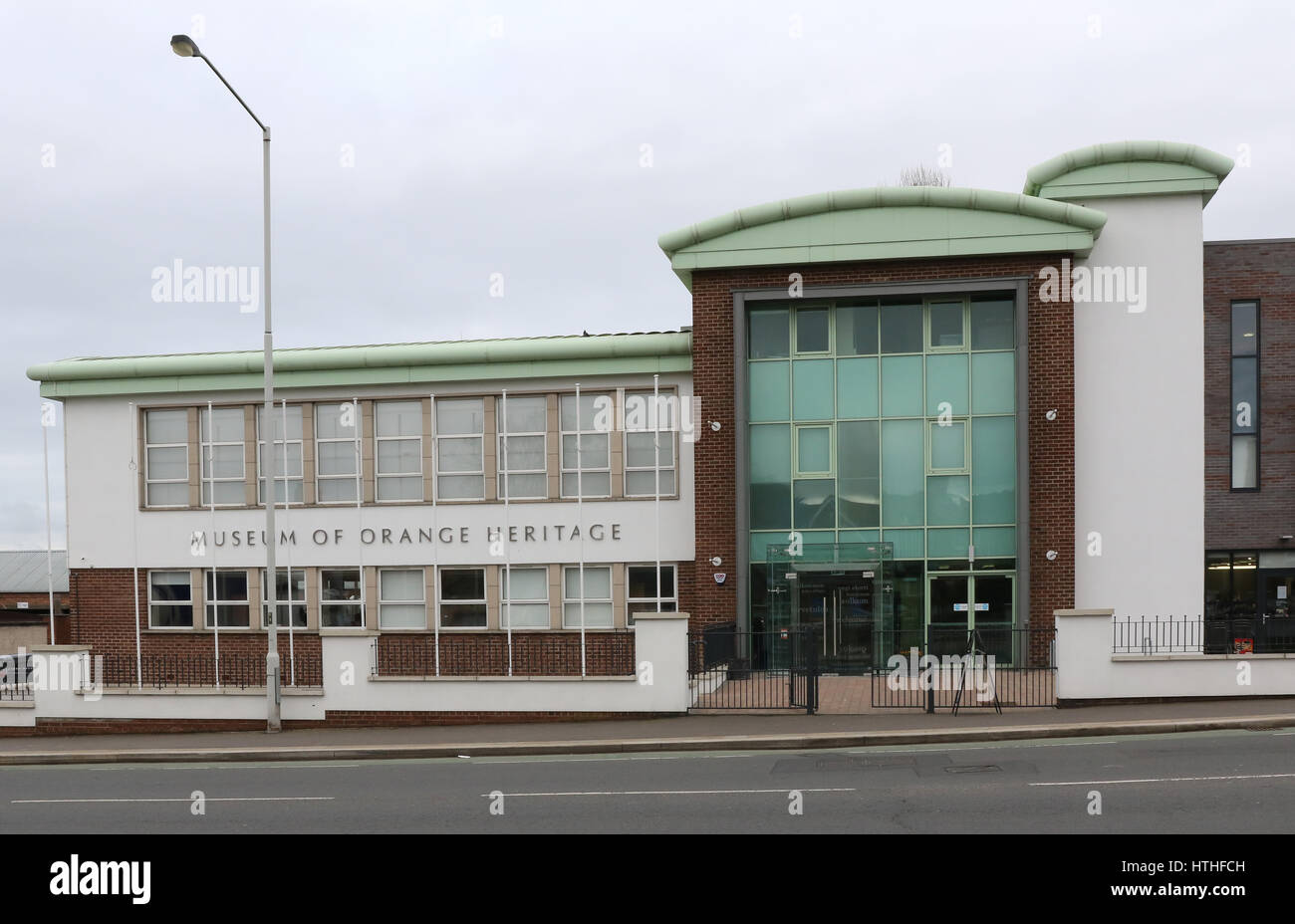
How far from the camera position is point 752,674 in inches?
806

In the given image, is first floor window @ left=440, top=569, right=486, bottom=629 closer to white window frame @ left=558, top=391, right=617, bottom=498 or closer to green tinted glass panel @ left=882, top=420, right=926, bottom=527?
white window frame @ left=558, top=391, right=617, bottom=498

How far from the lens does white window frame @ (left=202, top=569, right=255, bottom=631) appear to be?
87.1 ft

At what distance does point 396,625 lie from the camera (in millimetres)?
26094

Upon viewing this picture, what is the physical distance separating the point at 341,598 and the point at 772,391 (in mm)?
11035

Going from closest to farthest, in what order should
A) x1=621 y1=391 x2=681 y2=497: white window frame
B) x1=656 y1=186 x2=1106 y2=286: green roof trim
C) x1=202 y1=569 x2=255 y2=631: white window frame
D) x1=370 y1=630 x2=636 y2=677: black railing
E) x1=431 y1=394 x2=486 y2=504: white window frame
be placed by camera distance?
x1=656 y1=186 x2=1106 y2=286: green roof trim < x1=370 y1=630 x2=636 y2=677: black railing < x1=621 y1=391 x2=681 y2=497: white window frame < x1=431 y1=394 x2=486 y2=504: white window frame < x1=202 y1=569 x2=255 y2=631: white window frame

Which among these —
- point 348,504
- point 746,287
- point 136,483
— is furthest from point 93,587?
point 746,287

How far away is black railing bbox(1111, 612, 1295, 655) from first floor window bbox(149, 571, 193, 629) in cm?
2051

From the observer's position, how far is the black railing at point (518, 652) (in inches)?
959

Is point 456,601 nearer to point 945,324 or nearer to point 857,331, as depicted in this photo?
point 857,331

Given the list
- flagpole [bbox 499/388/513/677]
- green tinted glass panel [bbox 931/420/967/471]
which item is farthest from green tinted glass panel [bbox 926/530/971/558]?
flagpole [bbox 499/388/513/677]

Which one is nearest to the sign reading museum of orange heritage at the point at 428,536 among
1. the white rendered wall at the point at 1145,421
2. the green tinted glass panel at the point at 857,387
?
the green tinted glass panel at the point at 857,387

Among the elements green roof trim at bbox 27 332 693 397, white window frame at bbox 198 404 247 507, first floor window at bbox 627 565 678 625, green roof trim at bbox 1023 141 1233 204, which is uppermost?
green roof trim at bbox 1023 141 1233 204

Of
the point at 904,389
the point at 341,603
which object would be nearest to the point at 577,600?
the point at 341,603

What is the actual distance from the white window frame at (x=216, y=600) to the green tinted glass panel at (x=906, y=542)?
14.7 m
